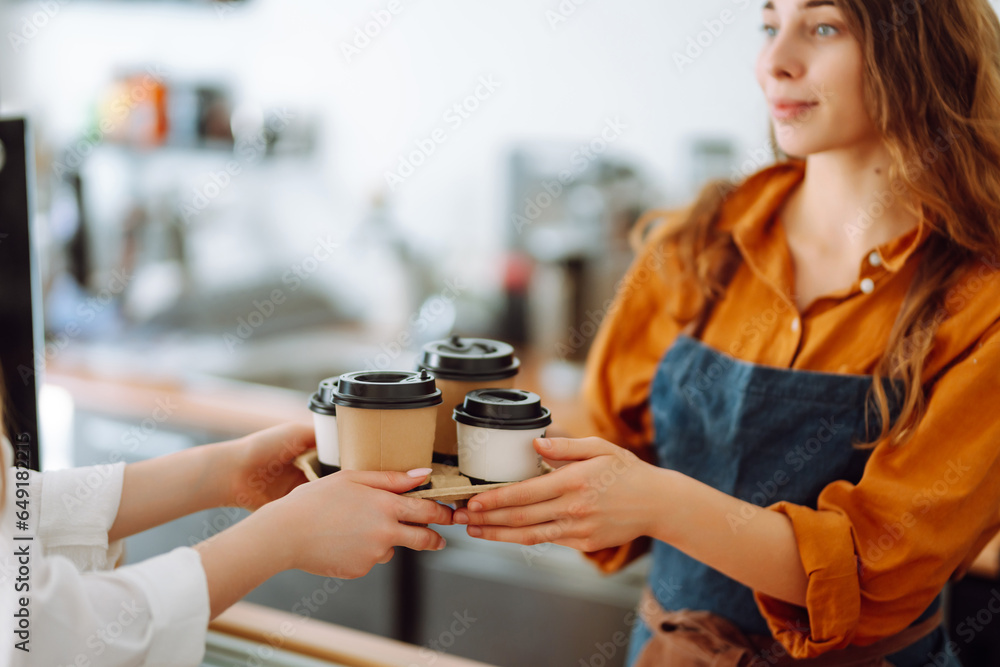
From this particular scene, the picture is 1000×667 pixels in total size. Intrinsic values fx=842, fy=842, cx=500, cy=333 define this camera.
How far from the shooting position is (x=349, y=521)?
0.74 metres

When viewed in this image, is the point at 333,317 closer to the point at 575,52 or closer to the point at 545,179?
the point at 545,179

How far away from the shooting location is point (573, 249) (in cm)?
257

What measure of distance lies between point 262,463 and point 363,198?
2.18m

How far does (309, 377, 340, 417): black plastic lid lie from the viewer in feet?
2.63

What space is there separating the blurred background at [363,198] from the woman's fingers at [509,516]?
Result: 1.12 meters

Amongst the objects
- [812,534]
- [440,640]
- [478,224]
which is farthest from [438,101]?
[812,534]
